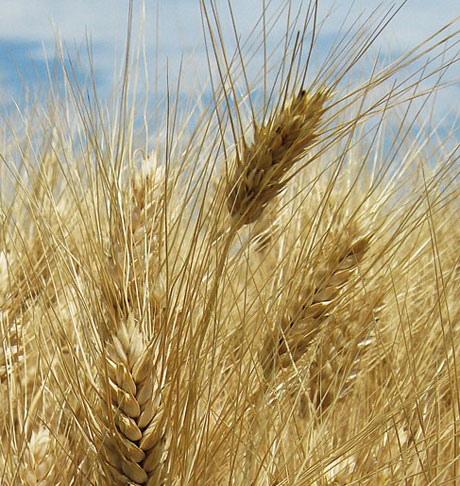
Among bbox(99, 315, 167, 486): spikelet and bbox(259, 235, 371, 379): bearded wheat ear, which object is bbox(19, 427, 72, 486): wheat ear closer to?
bbox(99, 315, 167, 486): spikelet

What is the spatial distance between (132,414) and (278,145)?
0.43 meters

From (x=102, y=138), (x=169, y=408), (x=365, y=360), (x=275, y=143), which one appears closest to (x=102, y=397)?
(x=169, y=408)

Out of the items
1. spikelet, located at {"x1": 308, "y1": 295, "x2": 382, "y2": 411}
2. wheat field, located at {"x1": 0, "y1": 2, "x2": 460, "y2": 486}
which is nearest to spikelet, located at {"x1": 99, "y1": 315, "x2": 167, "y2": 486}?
wheat field, located at {"x1": 0, "y1": 2, "x2": 460, "y2": 486}

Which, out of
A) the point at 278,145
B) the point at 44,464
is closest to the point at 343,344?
the point at 278,145

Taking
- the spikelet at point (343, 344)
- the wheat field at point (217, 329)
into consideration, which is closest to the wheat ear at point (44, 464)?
the wheat field at point (217, 329)

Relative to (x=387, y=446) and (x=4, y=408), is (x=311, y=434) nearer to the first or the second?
(x=387, y=446)

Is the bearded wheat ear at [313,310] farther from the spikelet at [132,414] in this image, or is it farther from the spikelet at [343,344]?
the spikelet at [132,414]

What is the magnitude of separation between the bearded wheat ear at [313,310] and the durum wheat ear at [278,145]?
15 centimetres

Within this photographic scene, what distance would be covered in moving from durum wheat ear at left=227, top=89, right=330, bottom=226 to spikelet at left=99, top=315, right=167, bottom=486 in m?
0.28

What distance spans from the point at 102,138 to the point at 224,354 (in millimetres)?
304

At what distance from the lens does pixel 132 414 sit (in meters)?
0.81

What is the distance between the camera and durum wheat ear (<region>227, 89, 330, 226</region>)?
103 centimetres

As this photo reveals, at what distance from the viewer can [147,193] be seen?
1091 mm

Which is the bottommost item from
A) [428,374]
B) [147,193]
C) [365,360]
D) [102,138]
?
[365,360]
